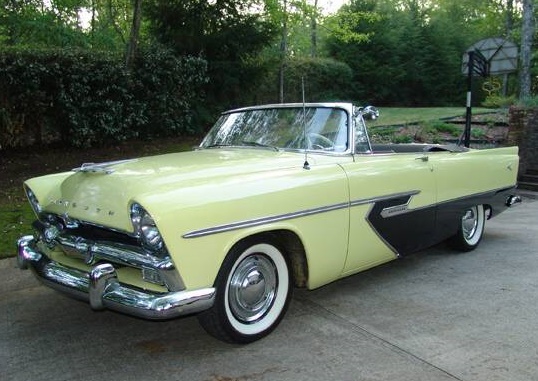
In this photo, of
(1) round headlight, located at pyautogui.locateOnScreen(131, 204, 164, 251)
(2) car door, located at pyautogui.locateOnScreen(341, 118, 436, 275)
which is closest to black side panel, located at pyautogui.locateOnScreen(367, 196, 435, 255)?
(2) car door, located at pyautogui.locateOnScreen(341, 118, 436, 275)

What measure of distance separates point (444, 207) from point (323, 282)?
1709 millimetres

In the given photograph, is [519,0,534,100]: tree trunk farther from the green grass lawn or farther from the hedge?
the green grass lawn

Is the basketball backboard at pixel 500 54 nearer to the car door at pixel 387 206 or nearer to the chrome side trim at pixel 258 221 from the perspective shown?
the car door at pixel 387 206

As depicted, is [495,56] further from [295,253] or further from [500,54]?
[295,253]

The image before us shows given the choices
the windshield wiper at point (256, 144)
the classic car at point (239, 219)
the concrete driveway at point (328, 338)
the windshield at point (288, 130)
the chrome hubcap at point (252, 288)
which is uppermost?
the windshield at point (288, 130)

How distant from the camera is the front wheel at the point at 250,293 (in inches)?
127

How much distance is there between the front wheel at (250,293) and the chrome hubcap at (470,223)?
9.00 ft

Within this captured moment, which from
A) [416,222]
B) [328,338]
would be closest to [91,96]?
[416,222]

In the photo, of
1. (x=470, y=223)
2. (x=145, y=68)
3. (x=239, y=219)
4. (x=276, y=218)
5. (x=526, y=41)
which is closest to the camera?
(x=239, y=219)

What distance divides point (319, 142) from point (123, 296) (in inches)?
79.8

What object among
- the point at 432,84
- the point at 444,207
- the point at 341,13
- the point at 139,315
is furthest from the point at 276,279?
the point at 432,84

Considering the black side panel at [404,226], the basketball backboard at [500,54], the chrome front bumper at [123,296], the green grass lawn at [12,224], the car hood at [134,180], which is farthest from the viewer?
the basketball backboard at [500,54]

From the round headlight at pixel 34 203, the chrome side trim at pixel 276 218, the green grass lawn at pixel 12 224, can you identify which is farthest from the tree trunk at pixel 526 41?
the round headlight at pixel 34 203

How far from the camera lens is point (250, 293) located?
3.43 metres
